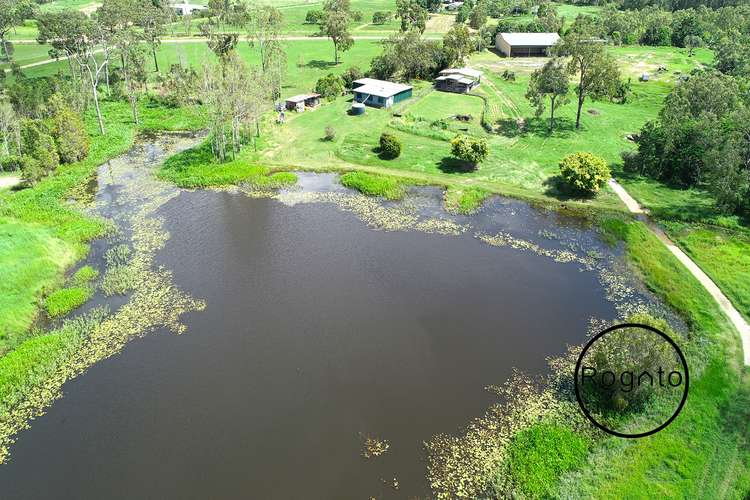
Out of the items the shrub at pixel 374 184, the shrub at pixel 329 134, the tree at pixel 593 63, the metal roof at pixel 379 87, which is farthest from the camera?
the metal roof at pixel 379 87

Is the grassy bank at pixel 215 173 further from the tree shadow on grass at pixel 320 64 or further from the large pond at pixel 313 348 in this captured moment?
the tree shadow on grass at pixel 320 64

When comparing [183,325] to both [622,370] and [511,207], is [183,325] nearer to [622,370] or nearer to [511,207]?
→ [622,370]

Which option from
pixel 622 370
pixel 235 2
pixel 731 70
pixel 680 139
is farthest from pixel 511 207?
pixel 235 2

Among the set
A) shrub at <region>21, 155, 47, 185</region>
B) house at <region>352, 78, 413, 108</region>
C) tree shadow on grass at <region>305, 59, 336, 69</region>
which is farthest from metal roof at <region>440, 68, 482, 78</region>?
shrub at <region>21, 155, 47, 185</region>

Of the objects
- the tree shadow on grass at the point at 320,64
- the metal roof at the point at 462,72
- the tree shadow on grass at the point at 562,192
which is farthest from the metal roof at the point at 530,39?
the tree shadow on grass at the point at 562,192

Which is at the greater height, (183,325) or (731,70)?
(731,70)
